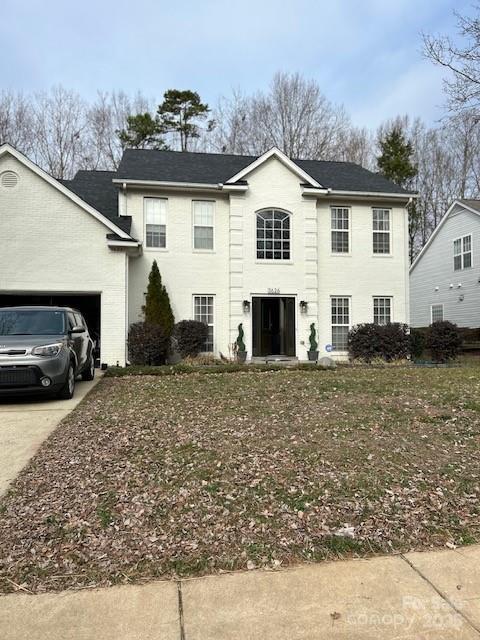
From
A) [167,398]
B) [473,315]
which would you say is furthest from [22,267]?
[473,315]

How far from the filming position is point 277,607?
2.56m

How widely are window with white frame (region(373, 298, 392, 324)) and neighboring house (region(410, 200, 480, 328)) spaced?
6.42 metres

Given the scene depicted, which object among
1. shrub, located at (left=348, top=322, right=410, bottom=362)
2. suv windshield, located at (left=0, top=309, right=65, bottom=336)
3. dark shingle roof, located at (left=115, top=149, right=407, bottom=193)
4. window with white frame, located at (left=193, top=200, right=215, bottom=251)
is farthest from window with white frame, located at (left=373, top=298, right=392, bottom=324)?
suv windshield, located at (left=0, top=309, right=65, bottom=336)

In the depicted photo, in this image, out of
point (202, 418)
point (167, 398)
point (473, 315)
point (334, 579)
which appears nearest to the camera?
point (334, 579)

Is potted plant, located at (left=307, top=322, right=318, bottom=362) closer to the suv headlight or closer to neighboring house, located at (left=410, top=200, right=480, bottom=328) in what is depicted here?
neighboring house, located at (left=410, top=200, right=480, bottom=328)

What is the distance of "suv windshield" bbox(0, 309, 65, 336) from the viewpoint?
8.26m

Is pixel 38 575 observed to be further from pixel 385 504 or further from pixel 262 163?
pixel 262 163

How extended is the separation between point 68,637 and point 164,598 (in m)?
0.53

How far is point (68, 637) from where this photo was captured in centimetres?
234

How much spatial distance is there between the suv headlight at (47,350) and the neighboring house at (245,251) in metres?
5.92

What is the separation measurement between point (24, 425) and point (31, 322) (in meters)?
2.70

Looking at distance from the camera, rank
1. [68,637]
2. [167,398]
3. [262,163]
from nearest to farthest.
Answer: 1. [68,637]
2. [167,398]
3. [262,163]

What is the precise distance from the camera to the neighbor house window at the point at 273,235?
1619 cm

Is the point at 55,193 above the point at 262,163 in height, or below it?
below
